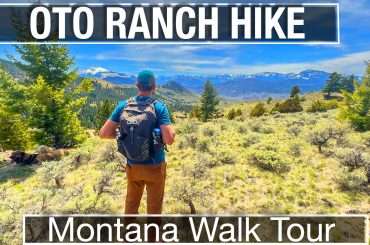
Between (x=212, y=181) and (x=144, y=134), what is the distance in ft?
13.9

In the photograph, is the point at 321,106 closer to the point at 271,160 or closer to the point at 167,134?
the point at 271,160

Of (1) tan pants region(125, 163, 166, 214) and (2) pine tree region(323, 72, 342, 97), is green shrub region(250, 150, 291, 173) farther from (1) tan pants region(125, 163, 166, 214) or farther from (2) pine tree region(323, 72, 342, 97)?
(2) pine tree region(323, 72, 342, 97)

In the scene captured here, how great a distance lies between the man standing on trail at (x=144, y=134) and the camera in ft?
23.9

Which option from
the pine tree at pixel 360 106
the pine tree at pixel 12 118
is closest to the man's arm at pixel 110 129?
the pine tree at pixel 12 118

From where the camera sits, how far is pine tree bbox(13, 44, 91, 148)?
58.6 feet

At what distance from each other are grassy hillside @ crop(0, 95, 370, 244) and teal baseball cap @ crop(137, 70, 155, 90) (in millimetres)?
3130

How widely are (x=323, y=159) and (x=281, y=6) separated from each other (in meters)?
5.28

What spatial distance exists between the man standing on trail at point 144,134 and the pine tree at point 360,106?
444 inches

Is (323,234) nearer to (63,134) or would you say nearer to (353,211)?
(353,211)

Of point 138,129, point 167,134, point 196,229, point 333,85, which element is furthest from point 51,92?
point 333,85

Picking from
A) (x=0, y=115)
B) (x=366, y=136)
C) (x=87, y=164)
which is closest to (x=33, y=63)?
(x=0, y=115)

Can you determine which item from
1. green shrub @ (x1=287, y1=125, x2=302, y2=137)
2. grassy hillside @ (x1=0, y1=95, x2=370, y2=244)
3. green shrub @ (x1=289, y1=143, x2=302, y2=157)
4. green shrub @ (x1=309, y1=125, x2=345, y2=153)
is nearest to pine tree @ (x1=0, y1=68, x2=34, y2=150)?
grassy hillside @ (x1=0, y1=95, x2=370, y2=244)

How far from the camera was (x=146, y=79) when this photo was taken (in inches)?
295

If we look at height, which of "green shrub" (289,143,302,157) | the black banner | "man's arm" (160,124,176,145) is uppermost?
"man's arm" (160,124,176,145)
